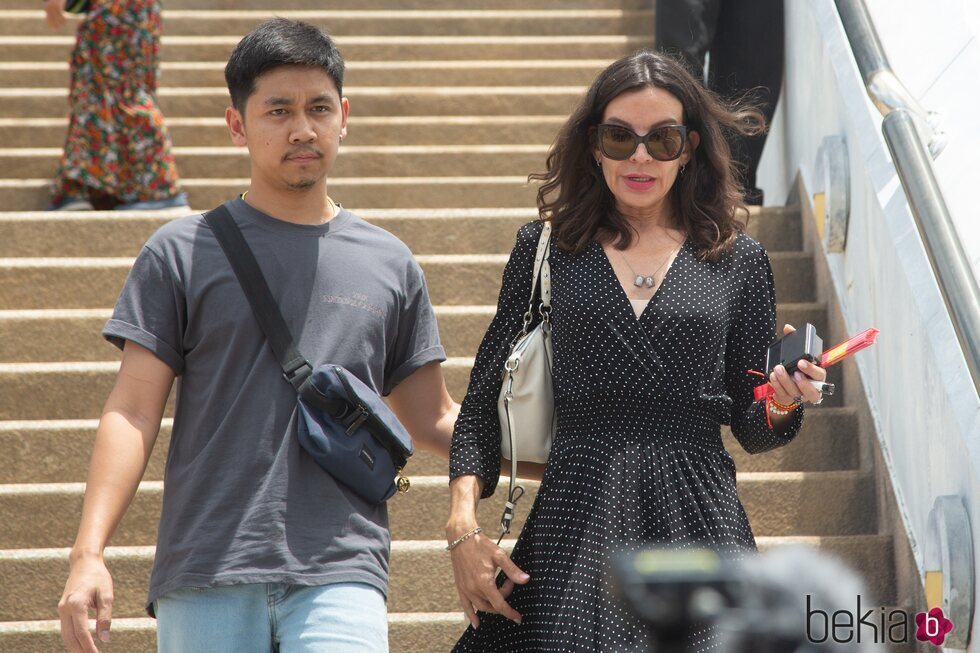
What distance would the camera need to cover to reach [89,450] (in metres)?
4.68

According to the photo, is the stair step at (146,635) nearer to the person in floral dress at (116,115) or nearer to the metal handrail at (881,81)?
the metal handrail at (881,81)

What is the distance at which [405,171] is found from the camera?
6926 millimetres

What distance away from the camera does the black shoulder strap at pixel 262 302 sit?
281 centimetres

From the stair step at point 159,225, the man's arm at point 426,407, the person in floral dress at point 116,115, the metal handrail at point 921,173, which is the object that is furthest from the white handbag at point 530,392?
the person in floral dress at point 116,115

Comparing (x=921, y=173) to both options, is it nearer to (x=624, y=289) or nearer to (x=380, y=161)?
(x=624, y=289)

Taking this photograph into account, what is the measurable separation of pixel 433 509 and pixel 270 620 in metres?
1.78

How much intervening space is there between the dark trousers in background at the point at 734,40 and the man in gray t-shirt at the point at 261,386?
3.44m

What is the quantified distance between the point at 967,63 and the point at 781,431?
191cm

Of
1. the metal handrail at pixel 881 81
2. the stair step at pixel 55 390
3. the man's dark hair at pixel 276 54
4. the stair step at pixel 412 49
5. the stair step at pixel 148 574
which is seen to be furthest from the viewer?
the stair step at pixel 412 49

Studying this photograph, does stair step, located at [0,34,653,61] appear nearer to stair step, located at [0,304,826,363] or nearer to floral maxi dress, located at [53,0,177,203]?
floral maxi dress, located at [53,0,177,203]

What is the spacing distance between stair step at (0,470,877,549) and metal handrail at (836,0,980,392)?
109 centimetres

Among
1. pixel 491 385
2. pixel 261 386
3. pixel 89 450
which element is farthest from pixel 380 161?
pixel 261 386

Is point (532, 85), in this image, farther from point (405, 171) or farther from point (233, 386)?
point (233, 386)

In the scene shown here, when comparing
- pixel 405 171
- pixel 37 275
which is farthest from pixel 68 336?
pixel 405 171
